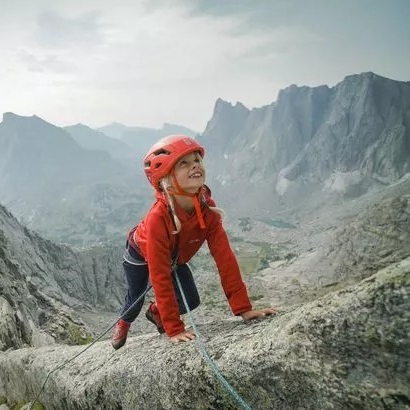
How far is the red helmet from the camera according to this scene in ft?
22.7

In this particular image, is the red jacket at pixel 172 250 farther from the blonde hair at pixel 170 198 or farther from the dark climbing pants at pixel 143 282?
the dark climbing pants at pixel 143 282

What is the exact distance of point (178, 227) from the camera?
23.4ft

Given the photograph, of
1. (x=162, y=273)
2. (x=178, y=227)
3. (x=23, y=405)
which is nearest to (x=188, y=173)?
(x=178, y=227)

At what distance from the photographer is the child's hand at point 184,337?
6.74 m

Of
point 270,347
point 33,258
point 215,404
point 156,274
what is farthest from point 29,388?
point 33,258

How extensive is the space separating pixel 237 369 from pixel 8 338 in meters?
14.1

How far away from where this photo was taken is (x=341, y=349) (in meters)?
3.97

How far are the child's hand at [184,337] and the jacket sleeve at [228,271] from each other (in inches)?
33.9

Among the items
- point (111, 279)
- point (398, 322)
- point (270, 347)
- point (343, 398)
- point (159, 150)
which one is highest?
point (159, 150)

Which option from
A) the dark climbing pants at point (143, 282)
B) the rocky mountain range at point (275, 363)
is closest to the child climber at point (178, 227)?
the rocky mountain range at point (275, 363)

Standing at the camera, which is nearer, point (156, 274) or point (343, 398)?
point (343, 398)

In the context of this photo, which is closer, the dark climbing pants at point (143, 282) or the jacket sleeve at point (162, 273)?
the jacket sleeve at point (162, 273)

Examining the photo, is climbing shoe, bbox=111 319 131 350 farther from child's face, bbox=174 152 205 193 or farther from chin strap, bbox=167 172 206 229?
child's face, bbox=174 152 205 193

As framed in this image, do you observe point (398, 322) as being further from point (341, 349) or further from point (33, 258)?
point (33, 258)
